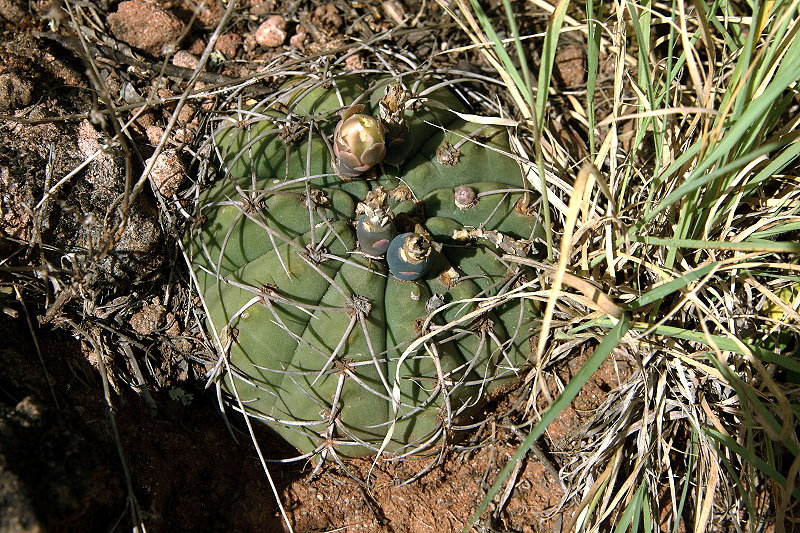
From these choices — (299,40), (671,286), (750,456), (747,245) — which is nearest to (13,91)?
(299,40)

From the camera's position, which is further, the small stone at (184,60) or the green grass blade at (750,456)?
the small stone at (184,60)

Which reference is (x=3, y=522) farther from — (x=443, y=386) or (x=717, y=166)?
(x=717, y=166)

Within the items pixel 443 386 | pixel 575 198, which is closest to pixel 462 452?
pixel 443 386

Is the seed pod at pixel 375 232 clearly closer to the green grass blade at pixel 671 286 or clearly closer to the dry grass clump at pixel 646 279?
the dry grass clump at pixel 646 279

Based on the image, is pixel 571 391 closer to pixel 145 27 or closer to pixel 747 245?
pixel 747 245

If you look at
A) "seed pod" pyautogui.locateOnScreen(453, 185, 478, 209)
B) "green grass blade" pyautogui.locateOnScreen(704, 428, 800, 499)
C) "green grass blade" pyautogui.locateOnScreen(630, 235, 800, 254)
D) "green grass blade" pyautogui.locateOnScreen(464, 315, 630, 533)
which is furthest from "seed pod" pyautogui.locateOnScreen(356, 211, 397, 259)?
"green grass blade" pyautogui.locateOnScreen(704, 428, 800, 499)

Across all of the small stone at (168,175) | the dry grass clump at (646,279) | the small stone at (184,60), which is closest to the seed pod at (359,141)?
the dry grass clump at (646,279)
